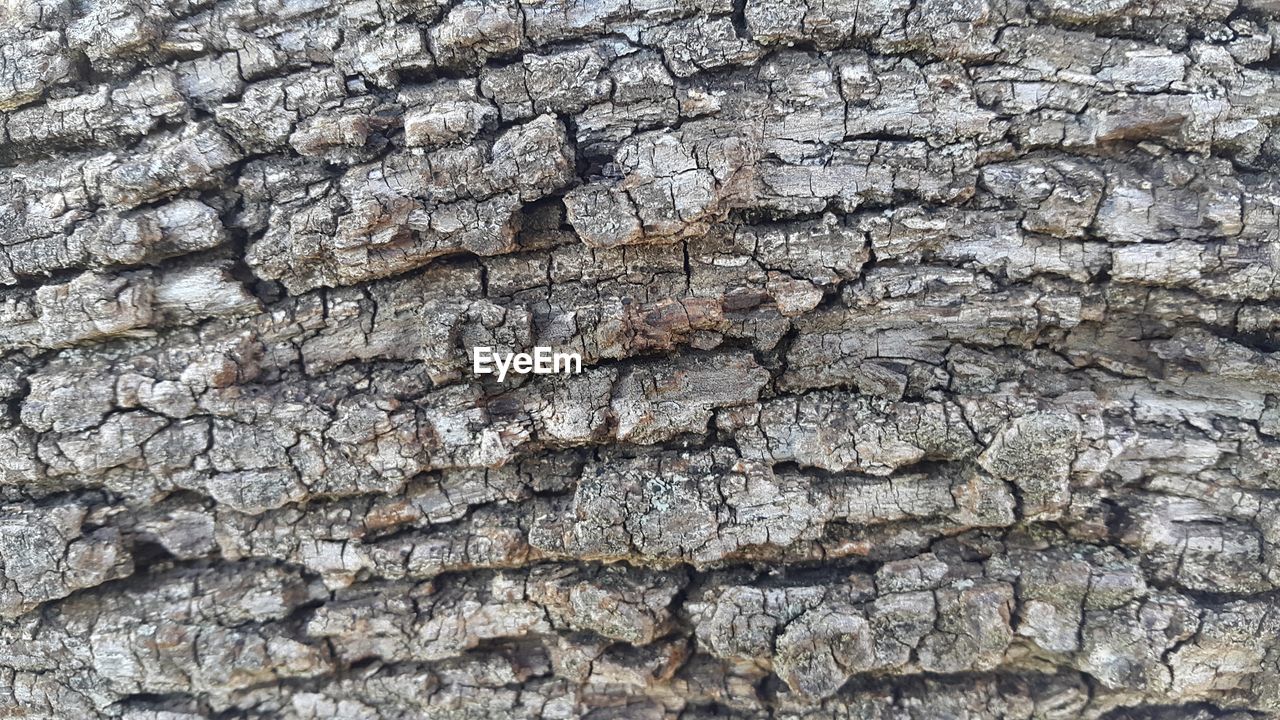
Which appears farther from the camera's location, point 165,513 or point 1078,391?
point 165,513

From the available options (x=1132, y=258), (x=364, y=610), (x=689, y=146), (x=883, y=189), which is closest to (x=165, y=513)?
(x=364, y=610)

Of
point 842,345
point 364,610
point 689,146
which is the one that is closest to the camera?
point 689,146

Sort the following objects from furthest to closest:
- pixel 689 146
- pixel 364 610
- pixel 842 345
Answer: pixel 364 610, pixel 842 345, pixel 689 146

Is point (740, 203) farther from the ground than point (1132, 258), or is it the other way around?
point (740, 203)

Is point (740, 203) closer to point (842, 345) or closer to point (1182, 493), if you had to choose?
point (842, 345)

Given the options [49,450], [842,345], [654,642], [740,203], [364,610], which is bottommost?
[654,642]

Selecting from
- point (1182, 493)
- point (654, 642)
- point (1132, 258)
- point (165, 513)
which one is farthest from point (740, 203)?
point (165, 513)

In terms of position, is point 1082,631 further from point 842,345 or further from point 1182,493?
point 842,345
